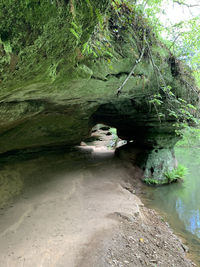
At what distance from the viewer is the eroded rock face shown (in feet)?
5.37

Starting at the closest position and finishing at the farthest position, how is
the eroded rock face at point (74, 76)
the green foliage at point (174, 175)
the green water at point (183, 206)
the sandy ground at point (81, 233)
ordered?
1. the eroded rock face at point (74, 76)
2. the sandy ground at point (81, 233)
3. the green water at point (183, 206)
4. the green foliage at point (174, 175)

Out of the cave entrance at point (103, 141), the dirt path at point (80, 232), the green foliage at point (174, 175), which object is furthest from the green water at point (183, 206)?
the cave entrance at point (103, 141)

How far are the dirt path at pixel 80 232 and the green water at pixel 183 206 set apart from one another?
530 mm

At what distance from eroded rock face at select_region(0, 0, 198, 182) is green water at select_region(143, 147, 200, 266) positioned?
1525 millimetres

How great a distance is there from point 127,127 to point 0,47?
9.36 metres

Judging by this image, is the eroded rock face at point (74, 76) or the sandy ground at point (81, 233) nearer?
the eroded rock face at point (74, 76)

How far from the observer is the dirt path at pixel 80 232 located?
8.69 ft

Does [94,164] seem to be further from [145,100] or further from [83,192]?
[145,100]

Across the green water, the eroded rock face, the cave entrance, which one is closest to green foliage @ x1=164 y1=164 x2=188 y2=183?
the green water

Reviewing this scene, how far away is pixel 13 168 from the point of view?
22.1 feet

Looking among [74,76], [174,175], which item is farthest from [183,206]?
[74,76]

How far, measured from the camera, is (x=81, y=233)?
3252 millimetres

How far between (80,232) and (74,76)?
2810 mm

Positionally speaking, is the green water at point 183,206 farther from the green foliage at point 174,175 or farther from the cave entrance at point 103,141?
the cave entrance at point 103,141
